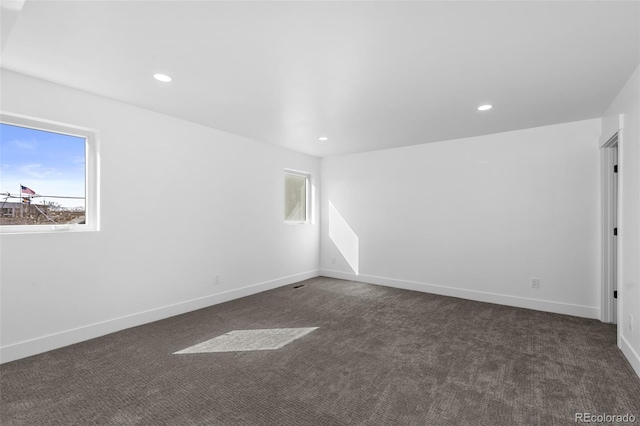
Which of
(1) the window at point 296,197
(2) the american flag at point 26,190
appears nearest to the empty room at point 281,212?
(2) the american flag at point 26,190

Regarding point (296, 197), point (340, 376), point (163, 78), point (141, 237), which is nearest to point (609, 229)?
point (340, 376)

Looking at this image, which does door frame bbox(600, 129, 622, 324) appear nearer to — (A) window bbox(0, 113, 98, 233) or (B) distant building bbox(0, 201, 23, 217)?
(A) window bbox(0, 113, 98, 233)

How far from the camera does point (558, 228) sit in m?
3.92

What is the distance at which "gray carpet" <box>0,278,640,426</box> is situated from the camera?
190 cm

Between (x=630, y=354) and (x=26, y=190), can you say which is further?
(x=26, y=190)

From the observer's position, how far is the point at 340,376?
7.71 ft

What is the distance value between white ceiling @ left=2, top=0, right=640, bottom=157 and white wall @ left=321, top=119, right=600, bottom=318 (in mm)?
696

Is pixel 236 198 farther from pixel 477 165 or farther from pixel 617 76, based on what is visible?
pixel 617 76

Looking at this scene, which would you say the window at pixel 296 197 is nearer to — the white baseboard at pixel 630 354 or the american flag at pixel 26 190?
the american flag at pixel 26 190

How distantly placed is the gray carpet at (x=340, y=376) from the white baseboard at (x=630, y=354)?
0.06 m

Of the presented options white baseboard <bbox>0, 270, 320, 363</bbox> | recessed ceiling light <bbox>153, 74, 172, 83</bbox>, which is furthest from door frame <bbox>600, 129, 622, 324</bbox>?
recessed ceiling light <bbox>153, 74, 172, 83</bbox>

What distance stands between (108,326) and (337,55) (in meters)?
3.47

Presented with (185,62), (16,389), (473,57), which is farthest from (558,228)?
(16,389)

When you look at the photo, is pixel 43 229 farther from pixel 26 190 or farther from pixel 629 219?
pixel 629 219
